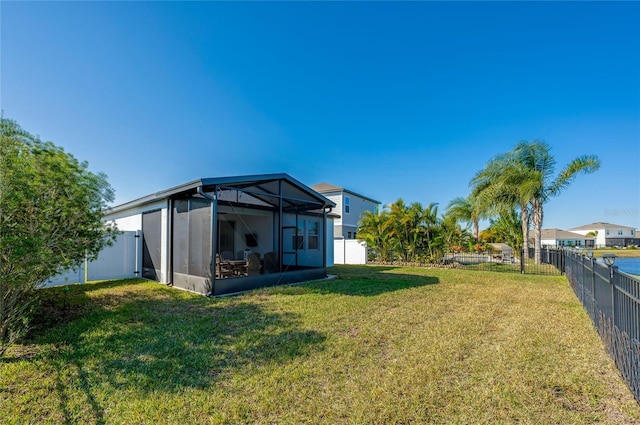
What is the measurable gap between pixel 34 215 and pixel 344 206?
828 inches

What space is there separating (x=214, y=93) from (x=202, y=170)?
775 cm

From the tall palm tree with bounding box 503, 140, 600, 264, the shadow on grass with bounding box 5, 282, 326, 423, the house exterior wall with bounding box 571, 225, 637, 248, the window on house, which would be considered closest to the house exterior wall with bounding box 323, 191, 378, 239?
the window on house

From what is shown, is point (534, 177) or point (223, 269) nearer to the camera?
point (223, 269)

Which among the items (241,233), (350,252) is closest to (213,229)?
(241,233)

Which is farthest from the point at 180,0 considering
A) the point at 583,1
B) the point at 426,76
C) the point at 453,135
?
the point at 453,135

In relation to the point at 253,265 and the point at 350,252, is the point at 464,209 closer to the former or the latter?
the point at 350,252

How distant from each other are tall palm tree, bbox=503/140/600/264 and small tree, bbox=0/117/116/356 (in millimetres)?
17539

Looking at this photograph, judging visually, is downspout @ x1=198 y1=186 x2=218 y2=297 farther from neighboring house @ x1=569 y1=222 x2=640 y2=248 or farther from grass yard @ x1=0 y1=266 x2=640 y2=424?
neighboring house @ x1=569 y1=222 x2=640 y2=248

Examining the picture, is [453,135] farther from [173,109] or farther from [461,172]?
[173,109]

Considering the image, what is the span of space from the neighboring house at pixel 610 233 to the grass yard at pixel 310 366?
71.7 metres

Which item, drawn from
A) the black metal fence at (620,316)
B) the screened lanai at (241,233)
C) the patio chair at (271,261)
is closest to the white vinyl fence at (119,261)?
the screened lanai at (241,233)

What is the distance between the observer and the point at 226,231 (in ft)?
45.5

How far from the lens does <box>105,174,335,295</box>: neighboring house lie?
7988 mm

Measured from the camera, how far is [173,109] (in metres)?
12.8
